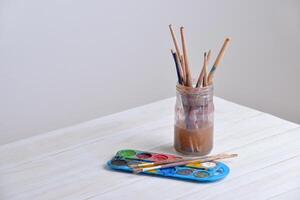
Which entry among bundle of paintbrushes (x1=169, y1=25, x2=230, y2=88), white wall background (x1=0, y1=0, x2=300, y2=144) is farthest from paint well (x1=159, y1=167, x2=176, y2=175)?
white wall background (x1=0, y1=0, x2=300, y2=144)

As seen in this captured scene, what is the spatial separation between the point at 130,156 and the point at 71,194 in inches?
7.6

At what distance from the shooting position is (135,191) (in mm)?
1098

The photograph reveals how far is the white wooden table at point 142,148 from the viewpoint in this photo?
1094 millimetres

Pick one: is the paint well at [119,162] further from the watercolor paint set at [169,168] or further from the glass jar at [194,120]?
the glass jar at [194,120]

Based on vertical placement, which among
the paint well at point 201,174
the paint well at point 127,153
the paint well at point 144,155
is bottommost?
the paint well at point 201,174

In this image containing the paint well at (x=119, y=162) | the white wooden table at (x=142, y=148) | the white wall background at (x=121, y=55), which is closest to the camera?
the white wooden table at (x=142, y=148)

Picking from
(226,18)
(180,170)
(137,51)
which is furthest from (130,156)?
(226,18)

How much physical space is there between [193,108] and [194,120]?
27 mm

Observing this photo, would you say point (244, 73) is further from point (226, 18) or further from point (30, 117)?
point (30, 117)

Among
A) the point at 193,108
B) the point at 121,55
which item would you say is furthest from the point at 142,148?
the point at 121,55

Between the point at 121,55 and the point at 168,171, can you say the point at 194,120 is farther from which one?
the point at 121,55

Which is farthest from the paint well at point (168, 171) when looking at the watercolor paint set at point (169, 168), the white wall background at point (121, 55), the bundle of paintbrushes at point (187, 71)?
the white wall background at point (121, 55)

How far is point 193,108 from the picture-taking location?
123 cm

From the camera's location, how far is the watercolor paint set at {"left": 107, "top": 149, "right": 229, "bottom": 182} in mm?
1148
